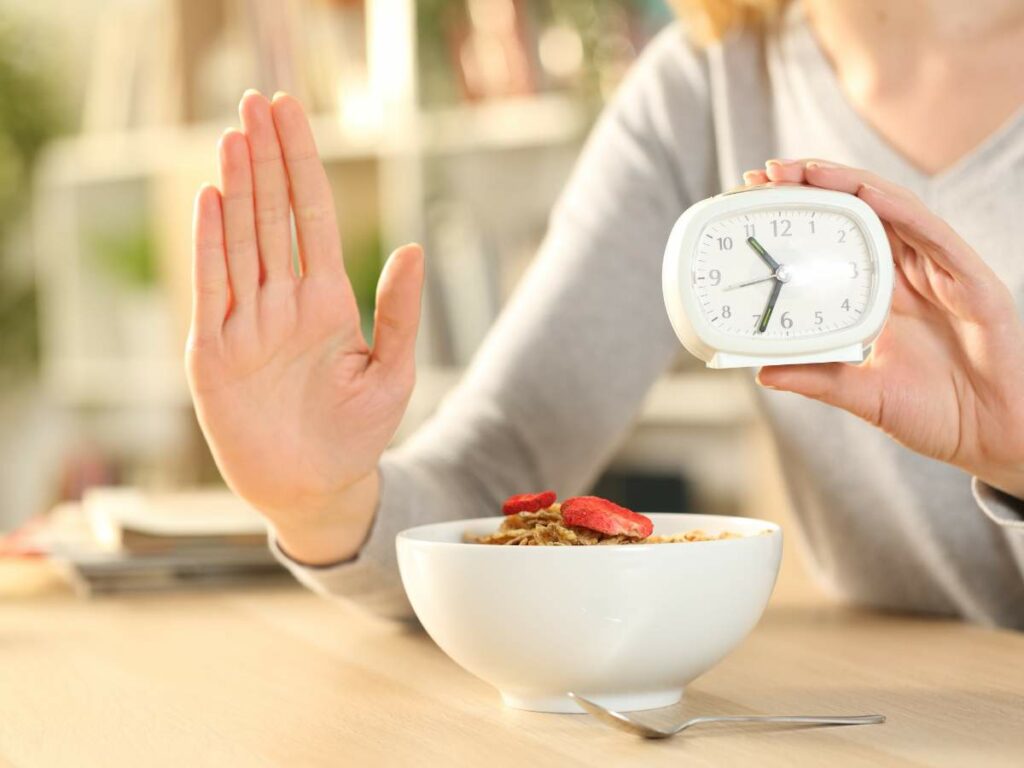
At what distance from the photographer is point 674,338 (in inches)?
52.1

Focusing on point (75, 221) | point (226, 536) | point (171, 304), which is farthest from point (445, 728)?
point (75, 221)

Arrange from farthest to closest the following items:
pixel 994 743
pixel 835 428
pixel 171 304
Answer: pixel 171 304, pixel 835 428, pixel 994 743

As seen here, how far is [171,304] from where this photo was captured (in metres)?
3.47

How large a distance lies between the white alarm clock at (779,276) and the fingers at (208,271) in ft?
0.96

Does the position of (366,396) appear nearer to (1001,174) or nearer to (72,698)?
(72,698)

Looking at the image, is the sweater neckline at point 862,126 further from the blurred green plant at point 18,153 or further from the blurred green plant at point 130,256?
the blurred green plant at point 18,153

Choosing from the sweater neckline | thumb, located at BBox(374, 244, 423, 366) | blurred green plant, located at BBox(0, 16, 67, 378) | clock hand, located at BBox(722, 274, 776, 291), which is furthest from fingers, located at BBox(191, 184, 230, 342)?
blurred green plant, located at BBox(0, 16, 67, 378)

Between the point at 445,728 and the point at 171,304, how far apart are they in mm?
2907

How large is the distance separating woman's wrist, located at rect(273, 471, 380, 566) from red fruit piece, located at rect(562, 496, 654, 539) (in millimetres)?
266

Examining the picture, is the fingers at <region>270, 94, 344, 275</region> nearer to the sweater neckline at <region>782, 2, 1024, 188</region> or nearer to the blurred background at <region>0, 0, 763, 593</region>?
the sweater neckline at <region>782, 2, 1024, 188</region>

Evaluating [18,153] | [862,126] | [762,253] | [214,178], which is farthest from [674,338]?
[18,153]

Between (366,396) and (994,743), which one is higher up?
(366,396)

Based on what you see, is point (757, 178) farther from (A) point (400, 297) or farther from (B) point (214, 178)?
(B) point (214, 178)

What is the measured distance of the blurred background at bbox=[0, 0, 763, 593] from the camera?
101 inches
